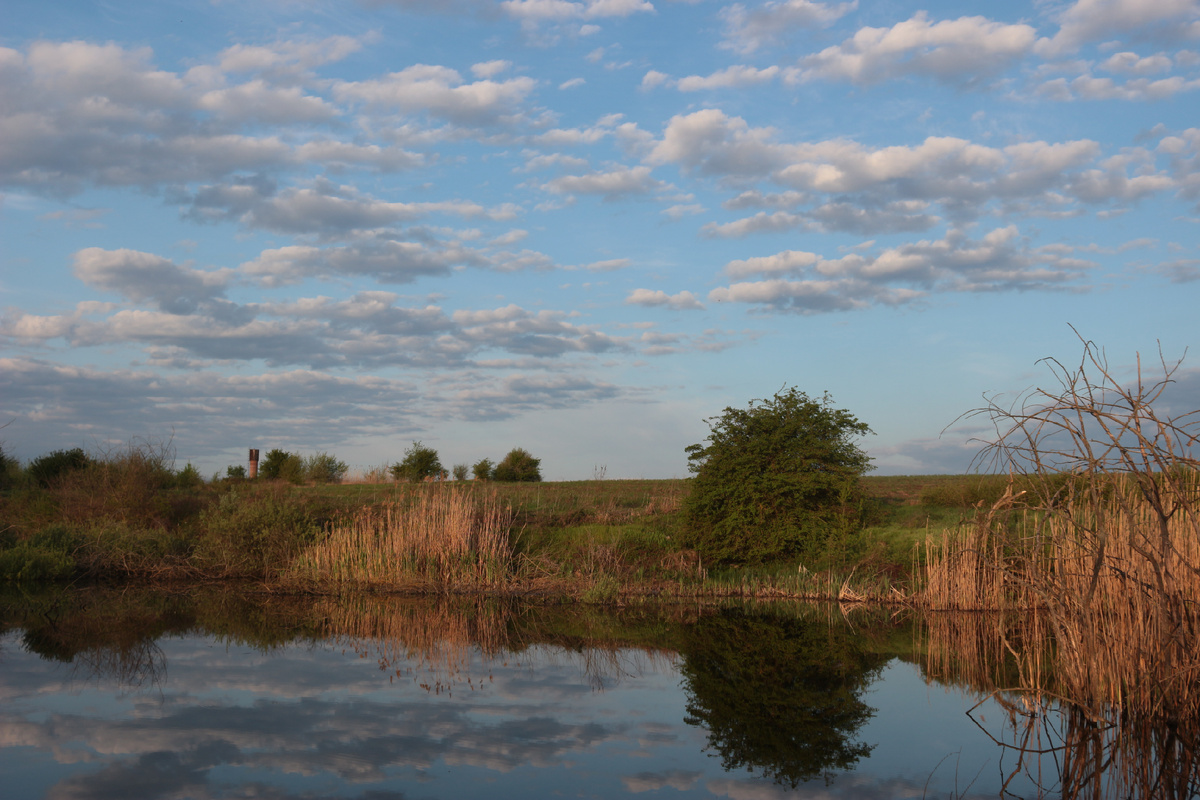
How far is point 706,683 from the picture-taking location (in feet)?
29.1

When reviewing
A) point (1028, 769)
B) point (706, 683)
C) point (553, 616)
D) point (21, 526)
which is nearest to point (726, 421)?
point (553, 616)

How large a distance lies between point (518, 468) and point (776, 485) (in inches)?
844

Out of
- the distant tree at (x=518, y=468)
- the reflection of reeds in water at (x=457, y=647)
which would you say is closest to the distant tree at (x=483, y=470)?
the distant tree at (x=518, y=468)

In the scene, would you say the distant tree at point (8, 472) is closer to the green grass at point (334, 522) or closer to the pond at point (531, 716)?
the green grass at point (334, 522)

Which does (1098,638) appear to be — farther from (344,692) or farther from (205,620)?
(205,620)

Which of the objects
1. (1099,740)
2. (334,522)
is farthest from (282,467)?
(1099,740)

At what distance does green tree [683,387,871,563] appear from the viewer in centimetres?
1641

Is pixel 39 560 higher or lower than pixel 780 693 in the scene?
higher

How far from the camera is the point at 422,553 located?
16.3 metres

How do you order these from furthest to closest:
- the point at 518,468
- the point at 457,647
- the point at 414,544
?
the point at 518,468 → the point at 414,544 → the point at 457,647

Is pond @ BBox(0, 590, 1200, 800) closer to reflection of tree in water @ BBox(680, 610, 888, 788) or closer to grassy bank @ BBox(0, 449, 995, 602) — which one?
reflection of tree in water @ BBox(680, 610, 888, 788)

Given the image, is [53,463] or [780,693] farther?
[53,463]

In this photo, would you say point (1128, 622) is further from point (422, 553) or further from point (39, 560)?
point (39, 560)

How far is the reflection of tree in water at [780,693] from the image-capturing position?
6.38 meters
